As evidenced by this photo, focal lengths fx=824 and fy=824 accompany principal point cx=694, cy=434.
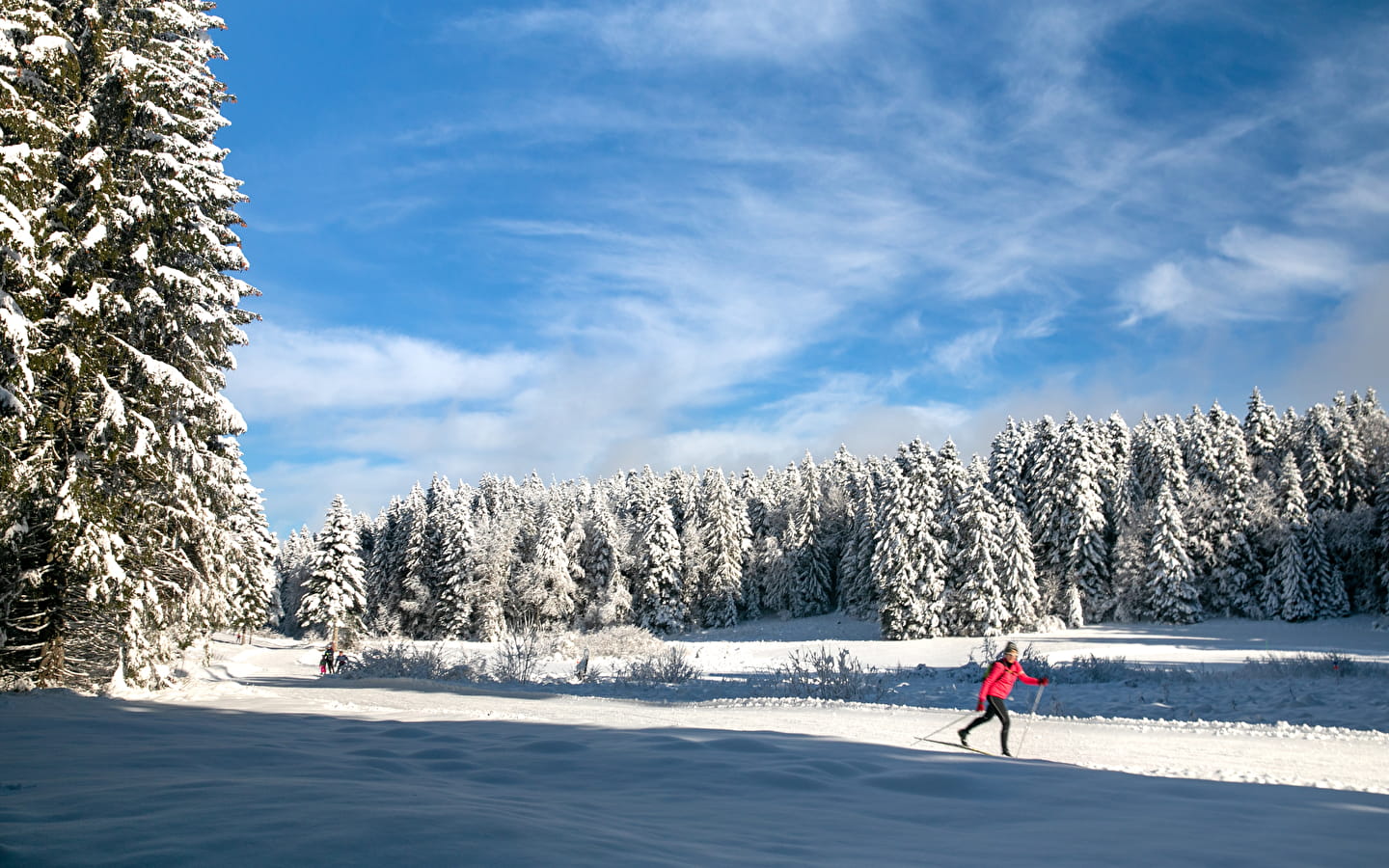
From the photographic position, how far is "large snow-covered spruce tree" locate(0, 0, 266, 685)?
13.2 meters

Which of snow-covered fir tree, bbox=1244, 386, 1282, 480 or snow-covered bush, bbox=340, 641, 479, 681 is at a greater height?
snow-covered fir tree, bbox=1244, 386, 1282, 480

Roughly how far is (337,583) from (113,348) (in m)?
43.7

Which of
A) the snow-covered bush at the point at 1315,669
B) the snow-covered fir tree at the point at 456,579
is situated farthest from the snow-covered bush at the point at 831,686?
the snow-covered fir tree at the point at 456,579

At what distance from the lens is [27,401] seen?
1231 centimetres

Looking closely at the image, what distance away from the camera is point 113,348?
1499 centimetres

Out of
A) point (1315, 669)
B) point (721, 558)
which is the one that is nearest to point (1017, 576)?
point (721, 558)

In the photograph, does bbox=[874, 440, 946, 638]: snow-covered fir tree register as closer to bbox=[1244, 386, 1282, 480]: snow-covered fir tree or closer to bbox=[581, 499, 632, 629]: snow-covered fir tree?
bbox=[581, 499, 632, 629]: snow-covered fir tree

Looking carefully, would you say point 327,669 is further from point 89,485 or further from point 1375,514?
point 1375,514

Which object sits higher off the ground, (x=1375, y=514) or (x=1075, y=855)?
(x=1375, y=514)

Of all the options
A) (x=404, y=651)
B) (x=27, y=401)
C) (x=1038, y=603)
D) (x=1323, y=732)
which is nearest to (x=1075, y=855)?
(x=1323, y=732)

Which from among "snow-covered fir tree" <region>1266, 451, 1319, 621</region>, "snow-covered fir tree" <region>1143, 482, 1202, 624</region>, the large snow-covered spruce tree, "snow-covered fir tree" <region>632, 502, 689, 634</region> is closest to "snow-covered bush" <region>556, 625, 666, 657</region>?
Answer: "snow-covered fir tree" <region>632, 502, 689, 634</region>

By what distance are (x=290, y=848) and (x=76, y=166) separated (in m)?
16.0

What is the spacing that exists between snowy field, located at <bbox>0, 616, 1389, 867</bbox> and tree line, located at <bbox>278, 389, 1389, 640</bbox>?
126 feet

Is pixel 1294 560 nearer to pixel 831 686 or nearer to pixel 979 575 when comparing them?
pixel 979 575
